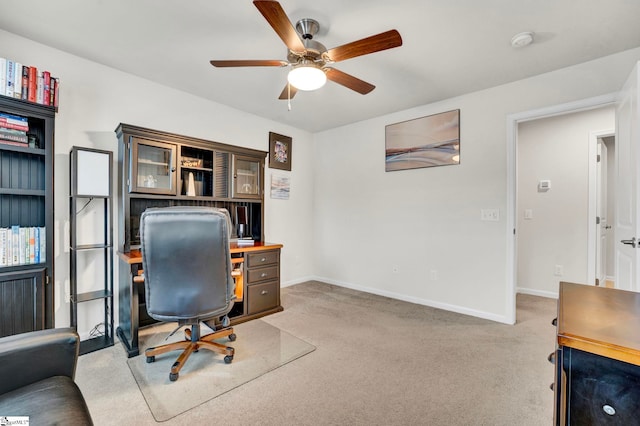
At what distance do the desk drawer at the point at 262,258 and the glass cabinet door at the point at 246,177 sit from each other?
0.72m

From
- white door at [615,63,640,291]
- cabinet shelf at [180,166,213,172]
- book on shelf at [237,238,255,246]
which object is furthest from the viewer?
book on shelf at [237,238,255,246]

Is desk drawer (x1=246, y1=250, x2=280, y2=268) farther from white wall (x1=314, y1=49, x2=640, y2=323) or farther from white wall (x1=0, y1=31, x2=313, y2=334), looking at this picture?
white wall (x1=314, y1=49, x2=640, y2=323)

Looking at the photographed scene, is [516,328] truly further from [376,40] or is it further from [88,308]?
[88,308]

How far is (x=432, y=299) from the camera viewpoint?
3408 mm

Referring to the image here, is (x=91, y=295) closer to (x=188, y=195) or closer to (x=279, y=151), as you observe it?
(x=188, y=195)

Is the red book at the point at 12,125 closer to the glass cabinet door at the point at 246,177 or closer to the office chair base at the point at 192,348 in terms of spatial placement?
the glass cabinet door at the point at 246,177

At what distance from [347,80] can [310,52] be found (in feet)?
1.31

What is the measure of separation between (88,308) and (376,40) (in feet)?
10.1

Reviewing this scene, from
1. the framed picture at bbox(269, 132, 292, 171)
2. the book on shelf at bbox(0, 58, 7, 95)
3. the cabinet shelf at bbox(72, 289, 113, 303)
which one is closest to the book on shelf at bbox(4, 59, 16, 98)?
the book on shelf at bbox(0, 58, 7, 95)

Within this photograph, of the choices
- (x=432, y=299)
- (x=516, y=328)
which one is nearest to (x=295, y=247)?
(x=432, y=299)

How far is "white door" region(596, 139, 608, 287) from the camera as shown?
3.53 metres

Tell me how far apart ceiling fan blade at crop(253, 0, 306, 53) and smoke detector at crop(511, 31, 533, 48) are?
158 centimetres

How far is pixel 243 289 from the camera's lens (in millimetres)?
2904

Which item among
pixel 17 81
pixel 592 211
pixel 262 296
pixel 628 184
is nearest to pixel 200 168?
pixel 17 81
